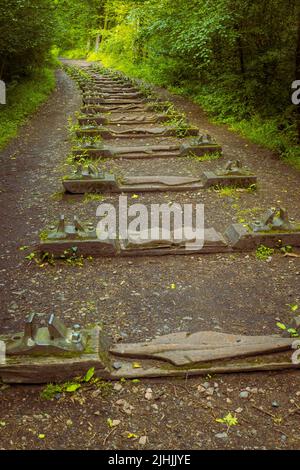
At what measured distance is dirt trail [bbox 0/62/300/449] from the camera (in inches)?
102

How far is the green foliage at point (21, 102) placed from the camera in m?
10.0

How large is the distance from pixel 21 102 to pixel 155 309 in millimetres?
10445

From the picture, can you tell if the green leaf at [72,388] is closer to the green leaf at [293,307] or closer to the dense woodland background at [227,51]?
the green leaf at [293,307]

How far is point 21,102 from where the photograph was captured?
40.3 ft

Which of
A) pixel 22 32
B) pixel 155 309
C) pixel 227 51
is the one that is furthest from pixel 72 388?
pixel 22 32

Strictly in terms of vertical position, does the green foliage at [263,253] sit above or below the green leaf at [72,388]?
above

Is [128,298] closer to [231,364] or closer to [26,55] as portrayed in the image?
[231,364]

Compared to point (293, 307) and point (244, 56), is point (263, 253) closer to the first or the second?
point (293, 307)

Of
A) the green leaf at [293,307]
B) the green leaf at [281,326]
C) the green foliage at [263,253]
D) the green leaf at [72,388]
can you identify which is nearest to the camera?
the green leaf at [72,388]

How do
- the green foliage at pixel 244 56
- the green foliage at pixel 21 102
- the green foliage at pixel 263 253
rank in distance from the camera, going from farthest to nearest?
the green foliage at pixel 21 102 → the green foliage at pixel 244 56 → the green foliage at pixel 263 253

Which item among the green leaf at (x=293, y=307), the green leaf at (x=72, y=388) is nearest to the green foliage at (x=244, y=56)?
the green leaf at (x=293, y=307)

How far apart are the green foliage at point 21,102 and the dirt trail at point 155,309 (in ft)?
10.7

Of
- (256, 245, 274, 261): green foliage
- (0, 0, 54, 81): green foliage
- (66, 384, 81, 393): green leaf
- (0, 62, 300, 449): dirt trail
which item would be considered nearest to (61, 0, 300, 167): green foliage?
(0, 62, 300, 449): dirt trail
